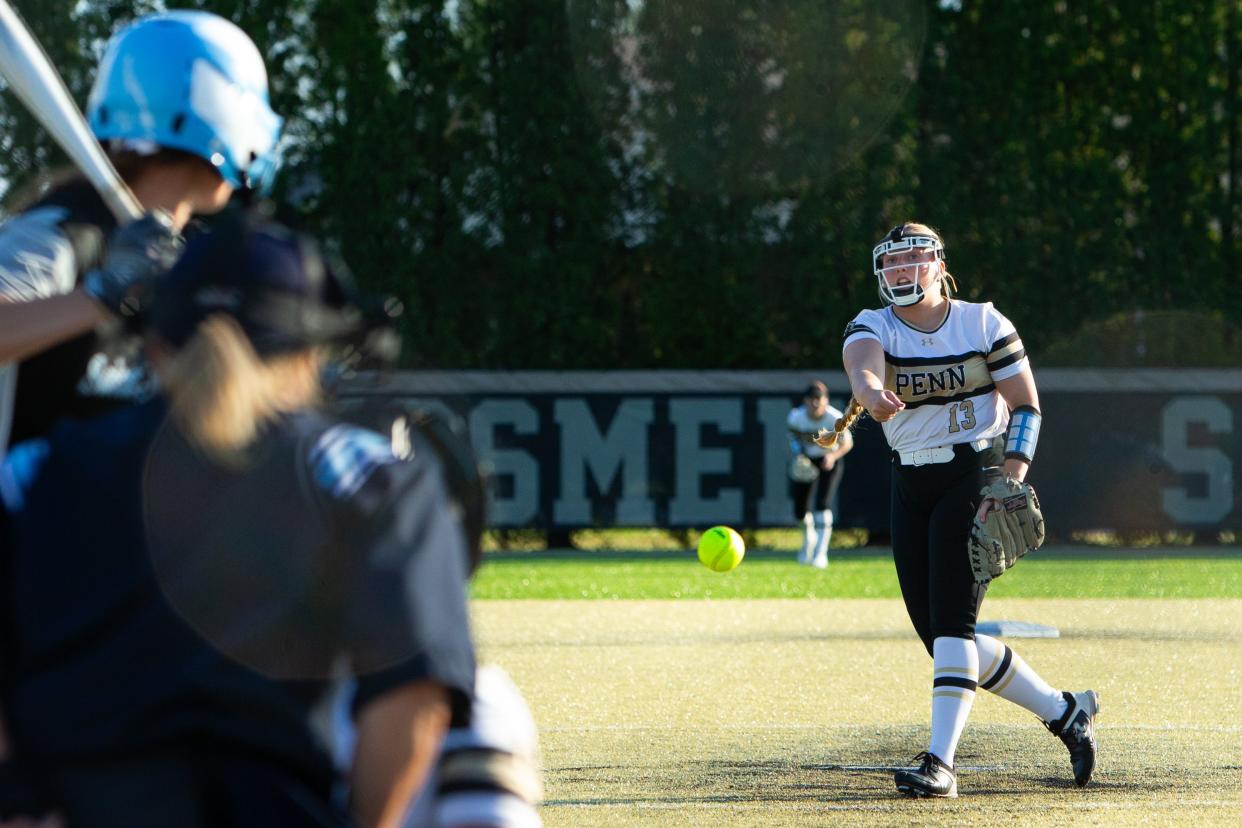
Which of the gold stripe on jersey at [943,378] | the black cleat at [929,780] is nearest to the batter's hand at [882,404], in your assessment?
the gold stripe on jersey at [943,378]

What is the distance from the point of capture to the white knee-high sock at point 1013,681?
7.49 meters

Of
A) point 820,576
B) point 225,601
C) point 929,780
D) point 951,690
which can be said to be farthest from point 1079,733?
point 820,576

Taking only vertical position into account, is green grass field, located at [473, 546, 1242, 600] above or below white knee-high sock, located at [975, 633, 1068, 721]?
below

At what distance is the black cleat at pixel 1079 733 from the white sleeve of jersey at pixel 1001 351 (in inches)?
53.0

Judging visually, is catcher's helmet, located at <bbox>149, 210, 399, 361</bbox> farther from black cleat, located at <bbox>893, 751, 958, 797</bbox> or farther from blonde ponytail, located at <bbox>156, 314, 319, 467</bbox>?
black cleat, located at <bbox>893, 751, 958, 797</bbox>

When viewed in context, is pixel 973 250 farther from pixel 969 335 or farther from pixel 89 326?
pixel 89 326

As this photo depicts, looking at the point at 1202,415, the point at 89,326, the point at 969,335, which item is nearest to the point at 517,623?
the point at 969,335

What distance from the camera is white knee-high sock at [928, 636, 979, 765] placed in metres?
7.18

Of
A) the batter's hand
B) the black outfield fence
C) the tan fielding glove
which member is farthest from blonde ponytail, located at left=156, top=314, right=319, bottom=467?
the black outfield fence

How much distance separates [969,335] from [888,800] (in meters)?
1.87

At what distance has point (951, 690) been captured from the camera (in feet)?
23.7

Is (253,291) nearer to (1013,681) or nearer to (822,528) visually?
(1013,681)

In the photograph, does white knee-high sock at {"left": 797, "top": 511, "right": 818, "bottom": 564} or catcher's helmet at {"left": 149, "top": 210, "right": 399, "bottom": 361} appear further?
white knee-high sock at {"left": 797, "top": 511, "right": 818, "bottom": 564}

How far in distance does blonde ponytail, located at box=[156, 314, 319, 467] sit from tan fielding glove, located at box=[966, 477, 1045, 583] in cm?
512
